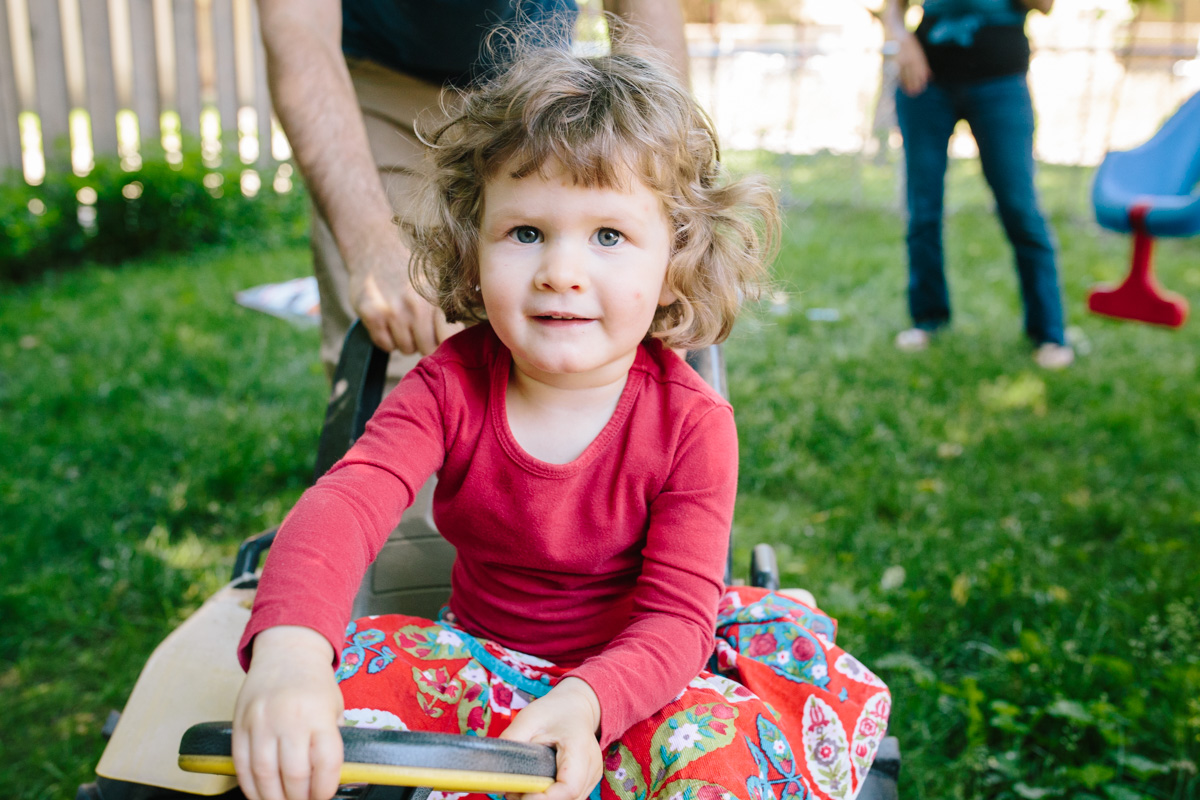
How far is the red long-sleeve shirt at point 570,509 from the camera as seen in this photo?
1127 mm

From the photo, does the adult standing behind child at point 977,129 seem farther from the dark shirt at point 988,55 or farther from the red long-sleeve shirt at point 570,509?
the red long-sleeve shirt at point 570,509

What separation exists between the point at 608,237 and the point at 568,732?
59 cm

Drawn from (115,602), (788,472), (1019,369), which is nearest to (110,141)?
(115,602)

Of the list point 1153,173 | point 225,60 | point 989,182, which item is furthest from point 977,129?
point 225,60

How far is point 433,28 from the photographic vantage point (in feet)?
6.29

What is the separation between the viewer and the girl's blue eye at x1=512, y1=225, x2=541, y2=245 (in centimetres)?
120

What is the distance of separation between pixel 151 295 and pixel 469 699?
4.27 meters

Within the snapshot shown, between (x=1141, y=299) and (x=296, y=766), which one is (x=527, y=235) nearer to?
(x=296, y=766)

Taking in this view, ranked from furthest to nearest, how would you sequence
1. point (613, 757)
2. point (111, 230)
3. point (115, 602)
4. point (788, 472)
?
point (111, 230)
point (788, 472)
point (115, 602)
point (613, 757)

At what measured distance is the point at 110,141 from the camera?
5727mm

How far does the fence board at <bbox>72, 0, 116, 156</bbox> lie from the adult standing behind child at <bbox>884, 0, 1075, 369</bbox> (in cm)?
444

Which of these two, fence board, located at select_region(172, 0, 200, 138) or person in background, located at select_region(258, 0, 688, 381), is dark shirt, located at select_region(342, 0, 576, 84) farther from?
fence board, located at select_region(172, 0, 200, 138)

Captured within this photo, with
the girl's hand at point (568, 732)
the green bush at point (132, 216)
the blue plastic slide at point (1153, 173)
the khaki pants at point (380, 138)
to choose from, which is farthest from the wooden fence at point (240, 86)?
the girl's hand at point (568, 732)

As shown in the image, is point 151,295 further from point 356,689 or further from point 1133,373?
point 1133,373
